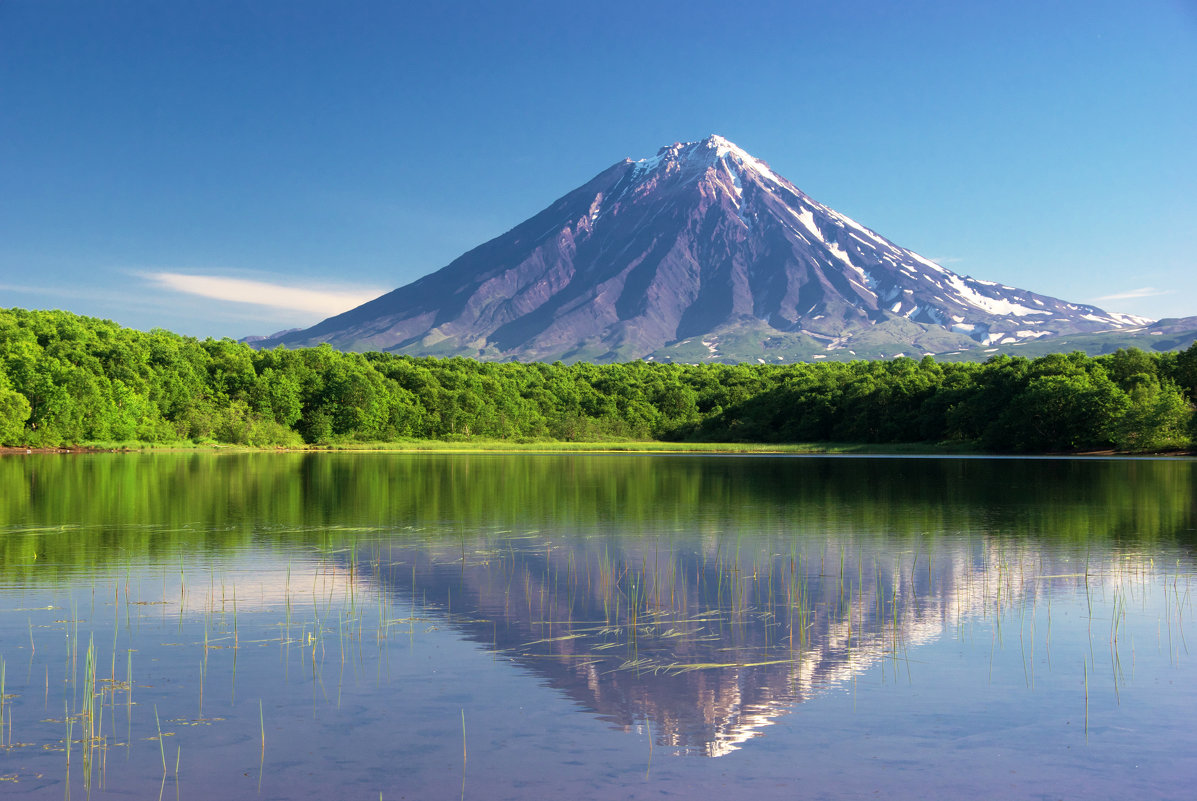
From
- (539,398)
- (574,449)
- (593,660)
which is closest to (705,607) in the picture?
(593,660)

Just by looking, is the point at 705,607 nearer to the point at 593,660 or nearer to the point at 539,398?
the point at 593,660

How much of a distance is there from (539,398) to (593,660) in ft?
427

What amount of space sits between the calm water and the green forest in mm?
67619

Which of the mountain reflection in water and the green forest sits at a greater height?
the green forest

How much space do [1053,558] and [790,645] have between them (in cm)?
1092

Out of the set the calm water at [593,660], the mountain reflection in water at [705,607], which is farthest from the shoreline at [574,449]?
the mountain reflection in water at [705,607]

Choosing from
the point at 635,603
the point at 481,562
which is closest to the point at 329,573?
the point at 481,562

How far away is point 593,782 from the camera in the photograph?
852cm

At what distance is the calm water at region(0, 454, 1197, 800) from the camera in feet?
29.0

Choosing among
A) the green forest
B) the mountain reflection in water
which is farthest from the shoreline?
the mountain reflection in water

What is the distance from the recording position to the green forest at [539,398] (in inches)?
3462

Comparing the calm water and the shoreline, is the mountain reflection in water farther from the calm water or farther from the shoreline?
the shoreline

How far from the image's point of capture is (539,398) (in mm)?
142500

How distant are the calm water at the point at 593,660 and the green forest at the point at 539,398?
6762 cm
